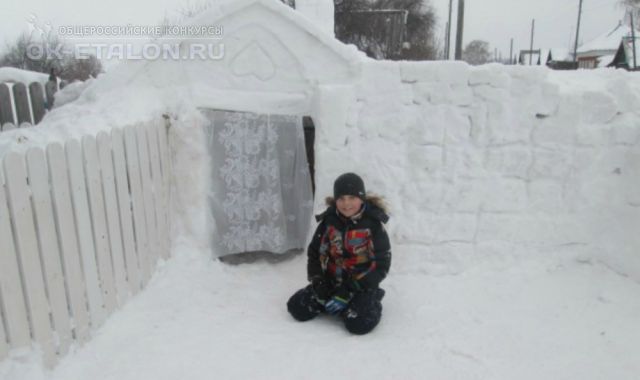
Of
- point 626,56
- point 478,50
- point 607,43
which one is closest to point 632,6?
point 607,43

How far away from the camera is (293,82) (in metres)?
3.71

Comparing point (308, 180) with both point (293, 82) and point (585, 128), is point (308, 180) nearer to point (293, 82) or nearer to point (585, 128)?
point (293, 82)

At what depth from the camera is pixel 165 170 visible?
11.0 feet

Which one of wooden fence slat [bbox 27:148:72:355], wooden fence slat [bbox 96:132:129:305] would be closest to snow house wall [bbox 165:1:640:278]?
wooden fence slat [bbox 96:132:129:305]

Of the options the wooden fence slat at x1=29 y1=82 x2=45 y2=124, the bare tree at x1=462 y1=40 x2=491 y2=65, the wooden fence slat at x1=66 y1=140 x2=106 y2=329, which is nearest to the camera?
the wooden fence slat at x1=66 y1=140 x2=106 y2=329

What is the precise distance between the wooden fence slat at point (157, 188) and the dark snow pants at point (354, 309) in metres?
1.10

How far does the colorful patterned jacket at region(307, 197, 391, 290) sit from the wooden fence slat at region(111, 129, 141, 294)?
3.71 ft

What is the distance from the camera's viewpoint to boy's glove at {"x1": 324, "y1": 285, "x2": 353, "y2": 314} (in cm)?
281

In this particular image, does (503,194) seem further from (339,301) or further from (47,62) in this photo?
(47,62)

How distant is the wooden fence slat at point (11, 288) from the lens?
6.18 feet

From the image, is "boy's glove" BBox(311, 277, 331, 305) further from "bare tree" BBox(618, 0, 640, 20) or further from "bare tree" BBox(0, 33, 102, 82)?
"bare tree" BBox(618, 0, 640, 20)

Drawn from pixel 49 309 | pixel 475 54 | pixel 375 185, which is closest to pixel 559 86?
pixel 375 185

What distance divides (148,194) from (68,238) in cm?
85

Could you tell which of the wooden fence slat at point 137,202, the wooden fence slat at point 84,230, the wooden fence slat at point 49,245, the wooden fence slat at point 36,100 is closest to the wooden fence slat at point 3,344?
the wooden fence slat at point 49,245
